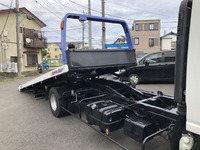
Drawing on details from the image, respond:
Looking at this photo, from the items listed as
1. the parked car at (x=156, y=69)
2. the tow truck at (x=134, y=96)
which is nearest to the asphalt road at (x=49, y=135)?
the tow truck at (x=134, y=96)

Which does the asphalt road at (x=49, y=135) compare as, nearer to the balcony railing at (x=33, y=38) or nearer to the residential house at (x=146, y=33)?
the balcony railing at (x=33, y=38)

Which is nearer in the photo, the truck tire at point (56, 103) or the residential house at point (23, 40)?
the truck tire at point (56, 103)

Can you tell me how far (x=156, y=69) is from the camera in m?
9.41

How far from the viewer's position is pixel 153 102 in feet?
10.9

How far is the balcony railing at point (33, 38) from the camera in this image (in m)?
23.4

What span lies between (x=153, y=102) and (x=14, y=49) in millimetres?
21927

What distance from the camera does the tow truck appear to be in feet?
6.33

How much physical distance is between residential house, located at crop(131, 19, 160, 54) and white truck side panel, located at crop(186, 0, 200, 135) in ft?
132

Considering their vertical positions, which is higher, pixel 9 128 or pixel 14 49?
pixel 14 49

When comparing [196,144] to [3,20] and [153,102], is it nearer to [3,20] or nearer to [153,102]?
[153,102]

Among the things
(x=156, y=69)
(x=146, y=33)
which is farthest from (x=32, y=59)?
(x=146, y=33)

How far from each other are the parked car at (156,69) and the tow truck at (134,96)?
4.25 metres

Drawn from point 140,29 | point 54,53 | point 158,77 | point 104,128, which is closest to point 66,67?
point 104,128

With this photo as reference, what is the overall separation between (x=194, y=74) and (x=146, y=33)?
4103 centimetres
